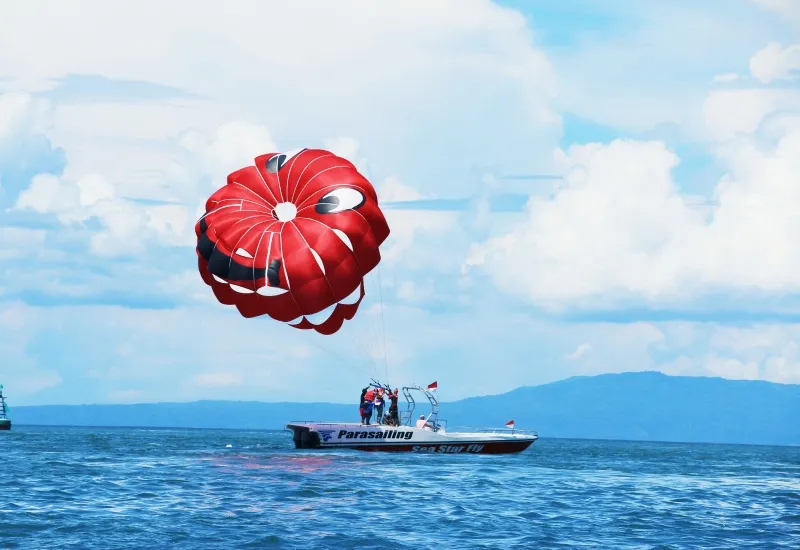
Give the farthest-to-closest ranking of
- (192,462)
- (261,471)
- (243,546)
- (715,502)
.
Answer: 1. (192,462)
2. (261,471)
3. (715,502)
4. (243,546)

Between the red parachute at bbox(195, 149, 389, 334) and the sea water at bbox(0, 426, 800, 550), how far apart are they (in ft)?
22.8

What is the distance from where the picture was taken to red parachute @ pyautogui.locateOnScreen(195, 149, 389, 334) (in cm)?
4391

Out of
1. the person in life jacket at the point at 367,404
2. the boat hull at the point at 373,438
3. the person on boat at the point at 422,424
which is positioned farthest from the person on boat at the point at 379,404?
the person on boat at the point at 422,424

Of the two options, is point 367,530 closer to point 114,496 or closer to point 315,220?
point 114,496

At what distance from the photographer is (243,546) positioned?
83.3 ft

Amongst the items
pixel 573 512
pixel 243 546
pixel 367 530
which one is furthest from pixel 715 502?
pixel 243 546

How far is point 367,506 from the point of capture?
3294 centimetres

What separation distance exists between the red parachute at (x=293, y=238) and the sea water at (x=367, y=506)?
22.8ft

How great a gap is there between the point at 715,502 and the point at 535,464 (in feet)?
60.9

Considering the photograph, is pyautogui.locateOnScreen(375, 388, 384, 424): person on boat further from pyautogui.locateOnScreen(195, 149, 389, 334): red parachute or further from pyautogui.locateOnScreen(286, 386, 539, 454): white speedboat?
pyautogui.locateOnScreen(195, 149, 389, 334): red parachute

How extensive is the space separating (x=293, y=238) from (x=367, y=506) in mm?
14607

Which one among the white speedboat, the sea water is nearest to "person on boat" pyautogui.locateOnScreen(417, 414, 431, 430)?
the white speedboat

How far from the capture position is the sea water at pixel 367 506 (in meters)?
→ 27.2

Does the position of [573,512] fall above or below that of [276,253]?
below
